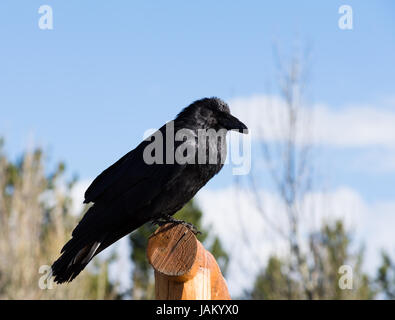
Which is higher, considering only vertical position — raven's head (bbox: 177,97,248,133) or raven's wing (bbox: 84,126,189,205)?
raven's head (bbox: 177,97,248,133)

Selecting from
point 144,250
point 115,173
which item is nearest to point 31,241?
point 144,250

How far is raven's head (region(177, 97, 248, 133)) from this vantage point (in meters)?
4.93

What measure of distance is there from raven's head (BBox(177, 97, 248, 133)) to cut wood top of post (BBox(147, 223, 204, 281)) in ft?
4.29

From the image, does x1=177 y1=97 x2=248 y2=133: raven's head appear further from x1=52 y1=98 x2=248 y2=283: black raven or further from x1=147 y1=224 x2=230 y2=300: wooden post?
x1=147 y1=224 x2=230 y2=300: wooden post

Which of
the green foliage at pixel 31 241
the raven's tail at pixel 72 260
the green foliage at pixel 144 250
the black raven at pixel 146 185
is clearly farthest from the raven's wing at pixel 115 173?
the green foliage at pixel 144 250

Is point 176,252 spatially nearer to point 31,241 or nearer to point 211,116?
point 211,116

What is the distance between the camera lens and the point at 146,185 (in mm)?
4531

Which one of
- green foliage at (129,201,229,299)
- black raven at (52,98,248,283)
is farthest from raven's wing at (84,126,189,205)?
green foliage at (129,201,229,299)

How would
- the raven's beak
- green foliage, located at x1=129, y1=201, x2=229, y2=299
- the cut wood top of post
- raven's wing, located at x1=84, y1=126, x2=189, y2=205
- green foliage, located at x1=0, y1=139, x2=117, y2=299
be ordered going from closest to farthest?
the cut wood top of post < raven's wing, located at x1=84, y1=126, x2=189, y2=205 < the raven's beak < green foliage, located at x1=0, y1=139, x2=117, y2=299 < green foliage, located at x1=129, y1=201, x2=229, y2=299

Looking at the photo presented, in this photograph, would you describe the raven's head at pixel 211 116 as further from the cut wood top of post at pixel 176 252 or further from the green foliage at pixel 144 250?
the green foliage at pixel 144 250

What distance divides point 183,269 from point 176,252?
0.55 ft

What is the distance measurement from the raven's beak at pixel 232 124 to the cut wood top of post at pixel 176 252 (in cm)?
133

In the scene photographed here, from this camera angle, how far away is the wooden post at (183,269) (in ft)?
11.9

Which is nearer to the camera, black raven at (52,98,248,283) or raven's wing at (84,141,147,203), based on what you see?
black raven at (52,98,248,283)
